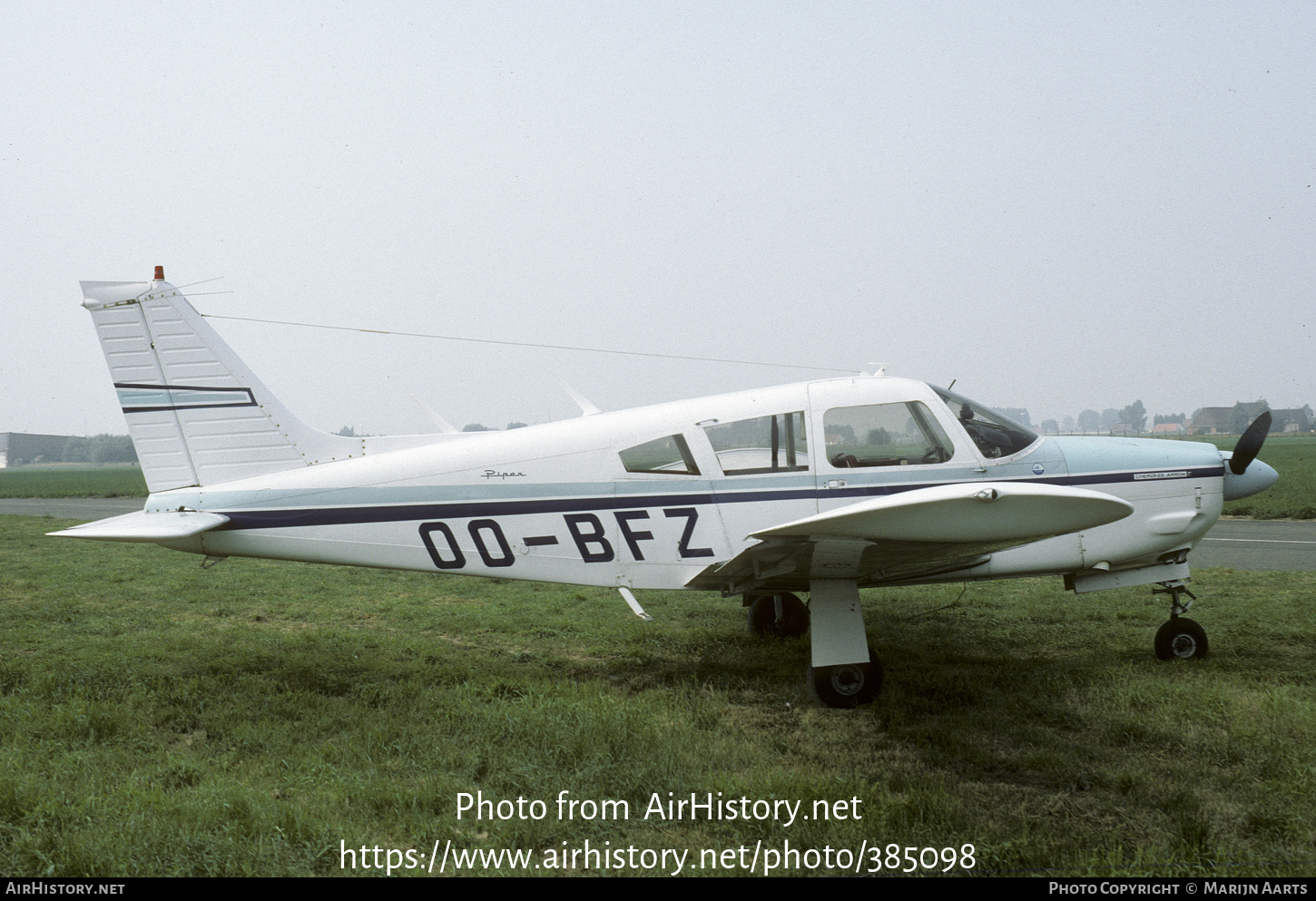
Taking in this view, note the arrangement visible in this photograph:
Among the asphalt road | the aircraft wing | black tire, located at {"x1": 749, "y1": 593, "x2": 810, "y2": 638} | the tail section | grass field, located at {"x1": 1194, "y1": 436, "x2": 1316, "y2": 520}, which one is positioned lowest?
grass field, located at {"x1": 1194, "y1": 436, "x2": 1316, "y2": 520}

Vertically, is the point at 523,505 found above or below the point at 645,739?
above

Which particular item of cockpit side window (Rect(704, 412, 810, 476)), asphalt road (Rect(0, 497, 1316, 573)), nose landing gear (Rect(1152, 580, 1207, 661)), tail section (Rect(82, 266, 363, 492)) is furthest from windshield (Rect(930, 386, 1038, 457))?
asphalt road (Rect(0, 497, 1316, 573))

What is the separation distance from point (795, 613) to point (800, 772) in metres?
3.29

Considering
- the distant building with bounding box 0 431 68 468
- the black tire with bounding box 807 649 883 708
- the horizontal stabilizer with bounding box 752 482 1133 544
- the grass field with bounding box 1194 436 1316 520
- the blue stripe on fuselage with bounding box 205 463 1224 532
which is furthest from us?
the distant building with bounding box 0 431 68 468

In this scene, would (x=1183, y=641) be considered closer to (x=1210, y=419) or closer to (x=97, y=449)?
(x=1210, y=419)

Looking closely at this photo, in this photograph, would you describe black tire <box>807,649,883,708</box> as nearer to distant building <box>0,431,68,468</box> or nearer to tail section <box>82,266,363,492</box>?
tail section <box>82,266,363,492</box>

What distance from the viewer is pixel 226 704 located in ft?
16.6

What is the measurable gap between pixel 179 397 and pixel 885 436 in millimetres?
5445

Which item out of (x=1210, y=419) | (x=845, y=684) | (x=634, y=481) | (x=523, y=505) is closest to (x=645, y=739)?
(x=845, y=684)

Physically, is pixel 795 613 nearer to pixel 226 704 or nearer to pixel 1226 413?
pixel 226 704

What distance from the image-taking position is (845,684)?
5.03m

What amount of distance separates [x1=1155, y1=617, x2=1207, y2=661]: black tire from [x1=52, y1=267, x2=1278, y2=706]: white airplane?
1cm

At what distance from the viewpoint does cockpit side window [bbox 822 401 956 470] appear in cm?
545
